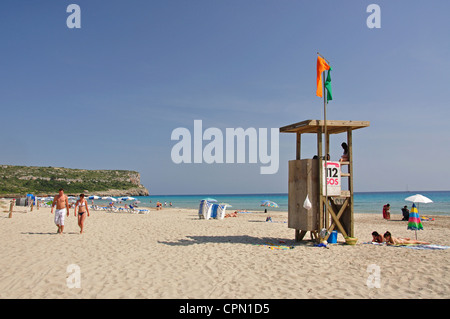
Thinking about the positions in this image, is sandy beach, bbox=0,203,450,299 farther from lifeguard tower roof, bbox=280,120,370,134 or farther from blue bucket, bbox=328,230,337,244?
lifeguard tower roof, bbox=280,120,370,134

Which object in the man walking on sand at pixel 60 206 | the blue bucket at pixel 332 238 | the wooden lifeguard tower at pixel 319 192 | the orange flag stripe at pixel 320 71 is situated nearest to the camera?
the wooden lifeguard tower at pixel 319 192

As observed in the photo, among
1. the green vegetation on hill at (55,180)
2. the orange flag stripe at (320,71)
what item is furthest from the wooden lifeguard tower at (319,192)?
the green vegetation on hill at (55,180)

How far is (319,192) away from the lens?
9.55 m

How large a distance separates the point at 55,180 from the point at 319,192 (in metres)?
96.7

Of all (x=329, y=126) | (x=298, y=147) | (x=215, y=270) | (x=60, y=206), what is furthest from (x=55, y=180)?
(x=215, y=270)

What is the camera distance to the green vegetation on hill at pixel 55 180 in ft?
255

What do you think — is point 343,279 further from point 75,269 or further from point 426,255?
point 75,269

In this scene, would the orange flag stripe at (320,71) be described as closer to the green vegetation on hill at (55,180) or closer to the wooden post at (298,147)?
the wooden post at (298,147)

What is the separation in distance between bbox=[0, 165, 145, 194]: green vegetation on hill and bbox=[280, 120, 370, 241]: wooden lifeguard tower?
78.9m

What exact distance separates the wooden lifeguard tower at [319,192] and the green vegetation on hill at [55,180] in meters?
78.9

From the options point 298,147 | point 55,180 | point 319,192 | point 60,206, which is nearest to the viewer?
point 319,192

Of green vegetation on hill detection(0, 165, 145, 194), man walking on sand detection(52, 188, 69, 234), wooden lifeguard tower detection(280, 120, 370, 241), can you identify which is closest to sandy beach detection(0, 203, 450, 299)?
wooden lifeguard tower detection(280, 120, 370, 241)

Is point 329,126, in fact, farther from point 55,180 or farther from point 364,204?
point 55,180
